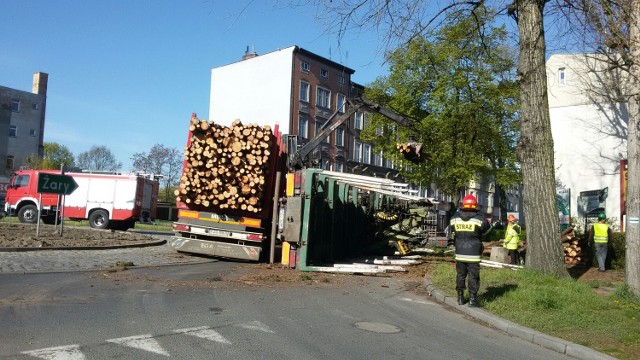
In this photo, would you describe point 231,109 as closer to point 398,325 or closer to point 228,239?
point 228,239

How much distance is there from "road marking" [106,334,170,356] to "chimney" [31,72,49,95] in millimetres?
75005

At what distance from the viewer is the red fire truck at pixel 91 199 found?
83.8 feet

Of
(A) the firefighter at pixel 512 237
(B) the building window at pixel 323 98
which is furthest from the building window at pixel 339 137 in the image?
(A) the firefighter at pixel 512 237

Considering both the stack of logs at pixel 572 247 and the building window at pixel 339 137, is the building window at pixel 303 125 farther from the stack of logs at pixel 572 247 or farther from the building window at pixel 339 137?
the stack of logs at pixel 572 247

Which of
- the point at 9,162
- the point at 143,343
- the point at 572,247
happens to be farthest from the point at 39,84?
the point at 143,343

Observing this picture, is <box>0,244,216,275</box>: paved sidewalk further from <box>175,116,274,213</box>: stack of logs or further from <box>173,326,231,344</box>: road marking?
<box>173,326,231,344</box>: road marking

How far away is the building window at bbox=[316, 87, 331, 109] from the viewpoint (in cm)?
5103

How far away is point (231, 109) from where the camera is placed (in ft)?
170

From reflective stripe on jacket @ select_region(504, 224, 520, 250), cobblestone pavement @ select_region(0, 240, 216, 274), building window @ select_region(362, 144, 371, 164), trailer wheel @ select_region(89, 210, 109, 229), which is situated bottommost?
cobblestone pavement @ select_region(0, 240, 216, 274)

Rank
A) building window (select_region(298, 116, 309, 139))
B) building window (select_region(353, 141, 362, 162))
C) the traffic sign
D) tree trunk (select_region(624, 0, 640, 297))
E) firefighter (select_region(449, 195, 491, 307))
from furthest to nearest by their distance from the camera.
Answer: building window (select_region(353, 141, 362, 162)) → building window (select_region(298, 116, 309, 139)) → the traffic sign → tree trunk (select_region(624, 0, 640, 297)) → firefighter (select_region(449, 195, 491, 307))

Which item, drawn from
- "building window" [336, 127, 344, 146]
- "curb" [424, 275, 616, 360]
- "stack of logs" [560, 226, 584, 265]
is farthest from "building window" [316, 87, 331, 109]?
"curb" [424, 275, 616, 360]

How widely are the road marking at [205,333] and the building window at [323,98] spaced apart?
45.1 m

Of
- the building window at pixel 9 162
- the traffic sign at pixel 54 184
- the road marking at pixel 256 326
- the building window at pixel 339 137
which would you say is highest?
the building window at pixel 339 137

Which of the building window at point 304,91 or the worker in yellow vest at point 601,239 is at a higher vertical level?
the building window at point 304,91
